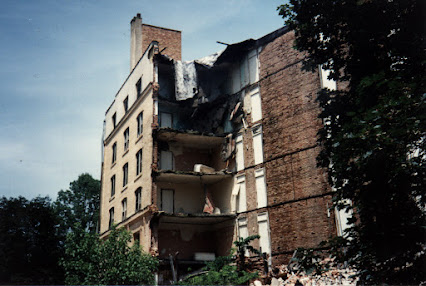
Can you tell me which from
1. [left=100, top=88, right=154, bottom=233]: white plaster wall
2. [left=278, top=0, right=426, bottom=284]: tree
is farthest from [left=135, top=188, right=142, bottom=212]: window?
[left=278, top=0, right=426, bottom=284]: tree

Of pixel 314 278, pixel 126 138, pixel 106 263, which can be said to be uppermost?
pixel 126 138

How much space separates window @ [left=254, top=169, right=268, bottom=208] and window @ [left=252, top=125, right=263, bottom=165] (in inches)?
29.4

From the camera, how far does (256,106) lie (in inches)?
1066

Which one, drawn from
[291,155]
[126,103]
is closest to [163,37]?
[126,103]

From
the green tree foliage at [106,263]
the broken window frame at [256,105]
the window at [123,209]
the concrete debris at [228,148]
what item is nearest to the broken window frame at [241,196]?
the concrete debris at [228,148]

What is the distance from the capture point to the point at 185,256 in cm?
2703

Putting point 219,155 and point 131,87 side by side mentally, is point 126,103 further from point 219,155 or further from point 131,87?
point 219,155

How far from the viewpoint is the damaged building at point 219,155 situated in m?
23.6

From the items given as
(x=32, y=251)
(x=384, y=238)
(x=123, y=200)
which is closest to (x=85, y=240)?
(x=123, y=200)

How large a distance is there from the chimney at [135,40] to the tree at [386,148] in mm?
24672

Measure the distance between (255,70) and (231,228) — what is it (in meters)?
10.0

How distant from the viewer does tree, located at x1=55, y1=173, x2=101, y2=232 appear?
164 ft

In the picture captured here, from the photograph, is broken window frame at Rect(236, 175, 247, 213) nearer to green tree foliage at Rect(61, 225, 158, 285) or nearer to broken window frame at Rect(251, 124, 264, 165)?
broken window frame at Rect(251, 124, 264, 165)

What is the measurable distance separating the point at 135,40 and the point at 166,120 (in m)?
8.43
